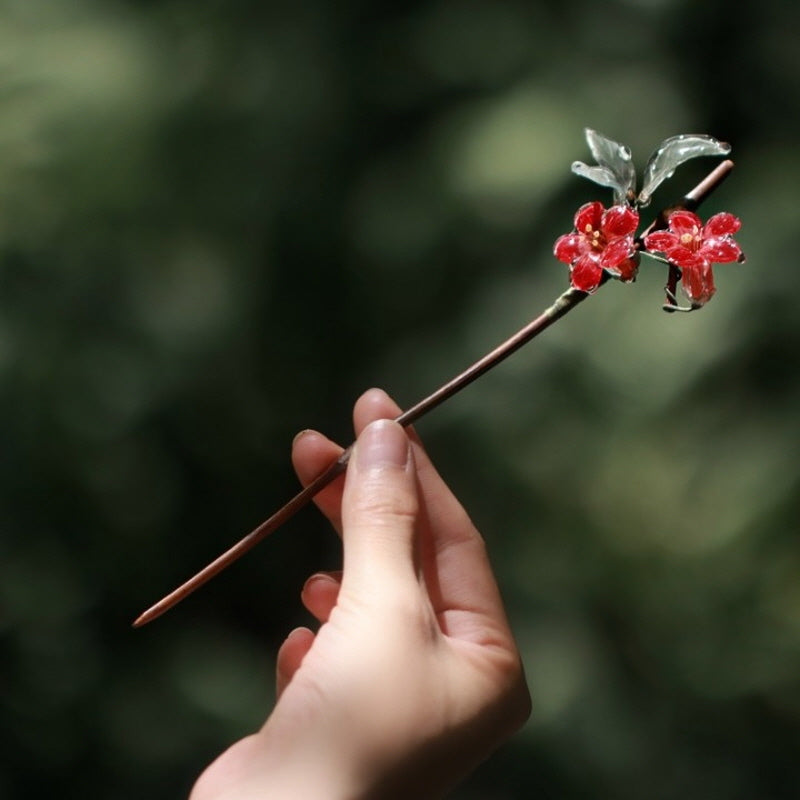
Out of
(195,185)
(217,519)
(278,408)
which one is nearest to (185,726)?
(217,519)

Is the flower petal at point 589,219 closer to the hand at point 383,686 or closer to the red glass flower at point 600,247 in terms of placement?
the red glass flower at point 600,247

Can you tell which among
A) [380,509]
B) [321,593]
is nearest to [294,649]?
[321,593]

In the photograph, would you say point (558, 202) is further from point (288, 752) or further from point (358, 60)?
point (288, 752)

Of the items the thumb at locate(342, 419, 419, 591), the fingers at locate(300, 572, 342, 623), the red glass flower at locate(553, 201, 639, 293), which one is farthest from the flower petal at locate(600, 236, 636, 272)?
the fingers at locate(300, 572, 342, 623)

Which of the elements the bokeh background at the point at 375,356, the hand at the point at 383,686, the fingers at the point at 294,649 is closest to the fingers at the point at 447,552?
the hand at the point at 383,686

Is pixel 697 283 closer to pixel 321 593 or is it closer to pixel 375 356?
pixel 321 593

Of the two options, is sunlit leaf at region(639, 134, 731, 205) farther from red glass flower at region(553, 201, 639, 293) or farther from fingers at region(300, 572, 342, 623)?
fingers at region(300, 572, 342, 623)
